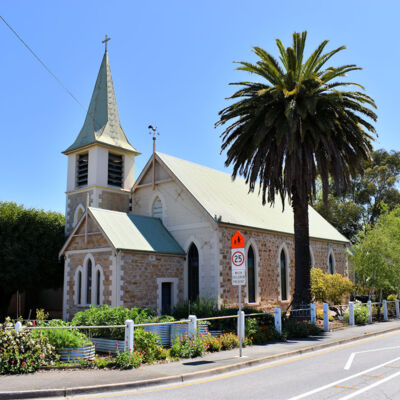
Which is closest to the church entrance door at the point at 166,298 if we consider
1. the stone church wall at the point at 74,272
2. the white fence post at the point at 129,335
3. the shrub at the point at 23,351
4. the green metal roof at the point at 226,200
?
the stone church wall at the point at 74,272

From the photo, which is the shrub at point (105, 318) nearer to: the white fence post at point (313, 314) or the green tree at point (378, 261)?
the white fence post at point (313, 314)

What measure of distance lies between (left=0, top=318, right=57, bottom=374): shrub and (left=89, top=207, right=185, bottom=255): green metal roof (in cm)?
892

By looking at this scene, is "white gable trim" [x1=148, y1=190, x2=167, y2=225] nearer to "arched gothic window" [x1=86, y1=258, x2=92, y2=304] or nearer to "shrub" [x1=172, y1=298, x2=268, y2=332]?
"arched gothic window" [x1=86, y1=258, x2=92, y2=304]

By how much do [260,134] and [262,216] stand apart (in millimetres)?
9242

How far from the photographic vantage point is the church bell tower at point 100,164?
28.3 m

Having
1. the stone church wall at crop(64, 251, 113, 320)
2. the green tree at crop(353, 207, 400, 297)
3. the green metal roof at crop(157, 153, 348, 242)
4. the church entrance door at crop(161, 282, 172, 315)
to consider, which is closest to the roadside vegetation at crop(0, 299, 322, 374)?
the stone church wall at crop(64, 251, 113, 320)

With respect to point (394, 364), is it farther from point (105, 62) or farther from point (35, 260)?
point (105, 62)

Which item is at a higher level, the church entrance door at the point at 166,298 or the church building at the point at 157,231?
the church building at the point at 157,231

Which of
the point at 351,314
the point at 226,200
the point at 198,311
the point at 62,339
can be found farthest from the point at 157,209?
the point at 62,339

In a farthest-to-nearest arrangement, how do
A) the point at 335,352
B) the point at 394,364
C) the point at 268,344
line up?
the point at 268,344 < the point at 335,352 < the point at 394,364

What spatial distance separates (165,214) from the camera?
26.1m

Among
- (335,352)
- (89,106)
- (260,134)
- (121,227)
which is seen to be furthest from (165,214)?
(335,352)

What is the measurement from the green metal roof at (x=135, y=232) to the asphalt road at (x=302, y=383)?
10.5 metres

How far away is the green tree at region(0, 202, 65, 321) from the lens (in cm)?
2644
